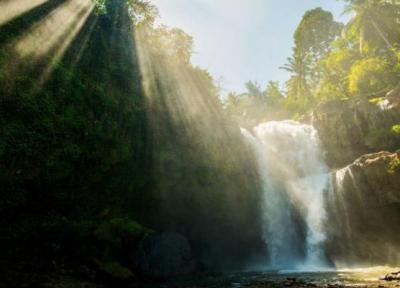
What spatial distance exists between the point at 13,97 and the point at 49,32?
447 cm

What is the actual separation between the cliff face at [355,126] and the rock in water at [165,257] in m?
17.7

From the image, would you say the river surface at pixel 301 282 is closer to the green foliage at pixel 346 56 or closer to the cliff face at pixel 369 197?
the cliff face at pixel 369 197

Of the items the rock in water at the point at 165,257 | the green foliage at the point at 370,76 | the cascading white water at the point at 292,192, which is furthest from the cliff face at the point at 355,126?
the rock in water at the point at 165,257

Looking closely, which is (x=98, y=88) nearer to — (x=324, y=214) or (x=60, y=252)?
(x=60, y=252)

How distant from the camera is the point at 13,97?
12266 mm

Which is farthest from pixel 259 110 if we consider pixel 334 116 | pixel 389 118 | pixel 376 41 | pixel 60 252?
pixel 60 252

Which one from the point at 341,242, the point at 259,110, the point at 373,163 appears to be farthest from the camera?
the point at 259,110

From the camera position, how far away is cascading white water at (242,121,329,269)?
23469mm

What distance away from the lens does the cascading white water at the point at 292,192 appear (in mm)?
23469

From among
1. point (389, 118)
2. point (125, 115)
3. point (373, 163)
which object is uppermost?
point (389, 118)

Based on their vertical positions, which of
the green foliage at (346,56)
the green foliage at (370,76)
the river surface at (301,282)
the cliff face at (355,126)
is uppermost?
the green foliage at (346,56)

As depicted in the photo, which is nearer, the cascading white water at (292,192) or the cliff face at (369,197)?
the cliff face at (369,197)

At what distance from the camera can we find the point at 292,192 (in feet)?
89.8

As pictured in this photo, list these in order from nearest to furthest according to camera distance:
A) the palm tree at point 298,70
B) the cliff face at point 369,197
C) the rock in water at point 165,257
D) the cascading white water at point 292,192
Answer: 1. the rock in water at point 165,257
2. the cliff face at point 369,197
3. the cascading white water at point 292,192
4. the palm tree at point 298,70
